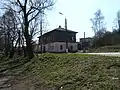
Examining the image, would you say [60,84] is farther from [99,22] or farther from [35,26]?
[99,22]

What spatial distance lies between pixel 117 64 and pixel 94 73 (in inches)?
59.4

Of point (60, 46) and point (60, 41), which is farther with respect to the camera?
point (60, 41)

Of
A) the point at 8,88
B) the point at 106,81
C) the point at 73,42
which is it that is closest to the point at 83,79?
the point at 106,81

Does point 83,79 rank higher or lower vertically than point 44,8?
lower

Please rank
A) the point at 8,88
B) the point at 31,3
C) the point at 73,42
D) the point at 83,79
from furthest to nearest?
the point at 73,42 < the point at 31,3 < the point at 8,88 < the point at 83,79

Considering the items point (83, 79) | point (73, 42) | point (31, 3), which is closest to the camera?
point (83, 79)

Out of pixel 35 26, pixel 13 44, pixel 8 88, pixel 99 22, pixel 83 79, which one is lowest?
pixel 8 88

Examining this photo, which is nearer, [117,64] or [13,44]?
[117,64]

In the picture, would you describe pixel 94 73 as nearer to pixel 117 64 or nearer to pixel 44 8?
pixel 117 64

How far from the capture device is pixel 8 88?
14.6 meters

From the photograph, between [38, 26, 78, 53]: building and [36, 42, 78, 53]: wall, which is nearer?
[36, 42, 78, 53]: wall

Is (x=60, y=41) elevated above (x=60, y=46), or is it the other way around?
(x=60, y=41)

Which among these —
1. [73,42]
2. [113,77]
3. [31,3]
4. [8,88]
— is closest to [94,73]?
[113,77]

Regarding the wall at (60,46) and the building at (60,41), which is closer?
the wall at (60,46)
